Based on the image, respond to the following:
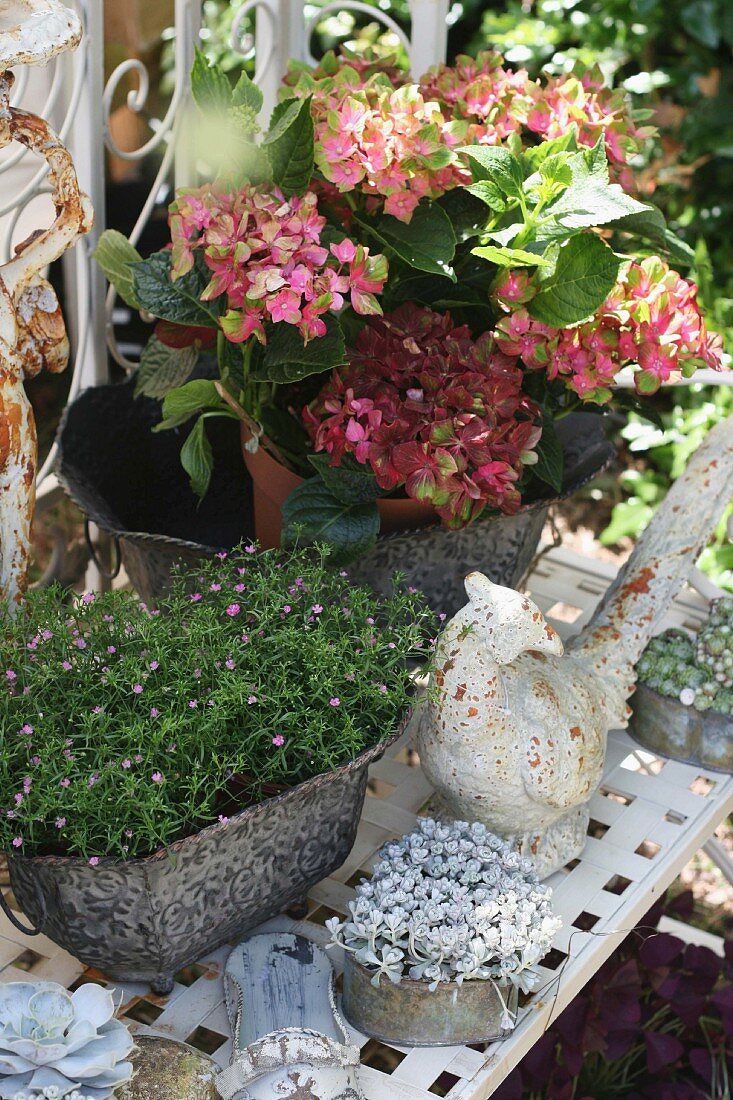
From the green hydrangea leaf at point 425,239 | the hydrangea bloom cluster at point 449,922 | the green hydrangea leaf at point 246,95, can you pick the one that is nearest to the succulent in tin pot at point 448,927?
the hydrangea bloom cluster at point 449,922

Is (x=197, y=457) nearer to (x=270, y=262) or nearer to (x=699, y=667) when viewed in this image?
(x=270, y=262)

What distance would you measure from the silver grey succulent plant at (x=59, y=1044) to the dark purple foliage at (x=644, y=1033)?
2.35ft

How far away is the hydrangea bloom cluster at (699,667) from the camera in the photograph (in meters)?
1.23

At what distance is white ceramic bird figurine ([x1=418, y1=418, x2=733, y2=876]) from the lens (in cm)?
96

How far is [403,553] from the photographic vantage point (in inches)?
43.2

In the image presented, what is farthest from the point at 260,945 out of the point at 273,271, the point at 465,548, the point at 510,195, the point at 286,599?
the point at 510,195

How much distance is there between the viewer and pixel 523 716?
3.31 ft

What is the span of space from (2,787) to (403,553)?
41 centimetres

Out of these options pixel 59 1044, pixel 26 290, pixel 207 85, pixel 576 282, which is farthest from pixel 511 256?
pixel 59 1044

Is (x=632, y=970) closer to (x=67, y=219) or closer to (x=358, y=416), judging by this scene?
(x=358, y=416)

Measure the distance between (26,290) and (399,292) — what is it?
319mm

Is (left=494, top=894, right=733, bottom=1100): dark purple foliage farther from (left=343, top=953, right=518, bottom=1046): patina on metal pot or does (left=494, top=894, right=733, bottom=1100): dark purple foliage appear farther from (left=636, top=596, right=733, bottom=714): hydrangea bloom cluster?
(left=343, top=953, right=518, bottom=1046): patina on metal pot

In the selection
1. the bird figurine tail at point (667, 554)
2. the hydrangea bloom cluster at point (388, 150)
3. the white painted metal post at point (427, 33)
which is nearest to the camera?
the hydrangea bloom cluster at point (388, 150)

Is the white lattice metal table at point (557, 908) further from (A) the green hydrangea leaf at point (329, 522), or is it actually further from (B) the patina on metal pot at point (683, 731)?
(A) the green hydrangea leaf at point (329, 522)
